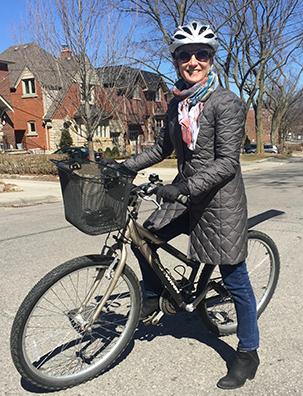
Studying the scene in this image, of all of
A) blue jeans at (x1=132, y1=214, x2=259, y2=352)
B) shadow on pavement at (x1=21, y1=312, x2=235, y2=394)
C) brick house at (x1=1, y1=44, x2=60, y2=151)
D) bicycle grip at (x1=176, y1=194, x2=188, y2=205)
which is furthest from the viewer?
brick house at (x1=1, y1=44, x2=60, y2=151)

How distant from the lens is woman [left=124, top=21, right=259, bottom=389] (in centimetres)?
260

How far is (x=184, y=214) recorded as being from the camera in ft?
10.0

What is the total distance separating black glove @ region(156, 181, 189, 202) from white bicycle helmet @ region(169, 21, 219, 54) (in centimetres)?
84

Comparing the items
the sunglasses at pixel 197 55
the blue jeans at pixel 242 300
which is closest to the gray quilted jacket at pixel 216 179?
the blue jeans at pixel 242 300

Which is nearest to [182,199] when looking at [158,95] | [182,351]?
[182,351]

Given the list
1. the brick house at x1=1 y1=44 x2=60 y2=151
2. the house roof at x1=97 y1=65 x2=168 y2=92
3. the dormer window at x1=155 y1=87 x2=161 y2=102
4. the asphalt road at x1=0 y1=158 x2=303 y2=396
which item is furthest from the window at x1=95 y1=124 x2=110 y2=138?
the asphalt road at x1=0 y1=158 x2=303 y2=396

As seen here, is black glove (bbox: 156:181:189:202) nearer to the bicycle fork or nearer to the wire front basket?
the wire front basket

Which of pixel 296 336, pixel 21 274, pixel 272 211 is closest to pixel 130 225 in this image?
pixel 296 336

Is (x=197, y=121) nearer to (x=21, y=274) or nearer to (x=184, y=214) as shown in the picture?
(x=184, y=214)

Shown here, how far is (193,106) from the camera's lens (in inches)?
105

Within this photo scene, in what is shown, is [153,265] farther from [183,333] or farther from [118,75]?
[118,75]

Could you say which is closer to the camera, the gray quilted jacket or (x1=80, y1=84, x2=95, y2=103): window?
the gray quilted jacket

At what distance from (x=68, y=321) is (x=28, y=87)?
38942 mm

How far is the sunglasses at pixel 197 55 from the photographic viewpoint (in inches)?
108
